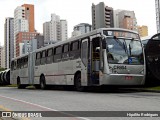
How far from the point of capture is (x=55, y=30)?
91875 mm

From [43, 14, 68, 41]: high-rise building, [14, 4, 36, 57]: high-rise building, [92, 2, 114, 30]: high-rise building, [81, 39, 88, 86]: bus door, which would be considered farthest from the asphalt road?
[14, 4, 36, 57]: high-rise building

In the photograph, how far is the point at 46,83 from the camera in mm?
22703

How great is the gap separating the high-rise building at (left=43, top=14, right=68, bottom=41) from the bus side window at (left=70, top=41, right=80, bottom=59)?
7090 centimetres

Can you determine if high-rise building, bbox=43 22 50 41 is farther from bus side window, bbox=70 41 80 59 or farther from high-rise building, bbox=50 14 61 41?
bus side window, bbox=70 41 80 59

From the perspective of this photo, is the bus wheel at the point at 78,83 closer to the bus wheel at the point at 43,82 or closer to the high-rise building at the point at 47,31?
the bus wheel at the point at 43,82

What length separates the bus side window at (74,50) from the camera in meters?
17.7

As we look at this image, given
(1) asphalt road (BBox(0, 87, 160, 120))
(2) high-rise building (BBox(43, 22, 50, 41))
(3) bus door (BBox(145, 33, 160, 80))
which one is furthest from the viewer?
(2) high-rise building (BBox(43, 22, 50, 41))

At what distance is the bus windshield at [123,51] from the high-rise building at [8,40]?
80.0m

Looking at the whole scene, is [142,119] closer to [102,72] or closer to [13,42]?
[102,72]

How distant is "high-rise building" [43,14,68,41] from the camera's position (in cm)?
9094

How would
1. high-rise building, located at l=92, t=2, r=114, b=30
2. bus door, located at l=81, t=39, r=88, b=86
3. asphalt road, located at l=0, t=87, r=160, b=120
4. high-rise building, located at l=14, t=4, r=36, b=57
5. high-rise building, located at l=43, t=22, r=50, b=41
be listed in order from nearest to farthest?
asphalt road, located at l=0, t=87, r=160, b=120 → bus door, located at l=81, t=39, r=88, b=86 → high-rise building, located at l=92, t=2, r=114, b=30 → high-rise building, located at l=43, t=22, r=50, b=41 → high-rise building, located at l=14, t=4, r=36, b=57

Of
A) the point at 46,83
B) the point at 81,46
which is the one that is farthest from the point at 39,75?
the point at 81,46

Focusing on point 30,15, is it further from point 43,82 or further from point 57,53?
point 57,53

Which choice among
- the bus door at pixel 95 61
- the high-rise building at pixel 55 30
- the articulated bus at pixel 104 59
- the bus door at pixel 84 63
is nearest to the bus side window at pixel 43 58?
the articulated bus at pixel 104 59
